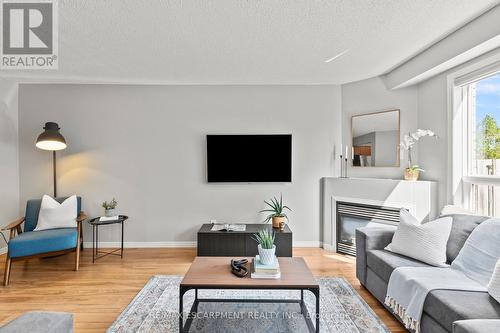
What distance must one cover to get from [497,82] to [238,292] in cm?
325

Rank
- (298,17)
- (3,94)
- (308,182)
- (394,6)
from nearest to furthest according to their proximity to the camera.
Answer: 1. (394,6)
2. (298,17)
3. (3,94)
4. (308,182)

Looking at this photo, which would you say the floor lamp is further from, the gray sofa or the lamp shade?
the gray sofa

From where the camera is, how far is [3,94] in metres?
3.88

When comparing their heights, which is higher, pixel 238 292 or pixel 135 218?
pixel 135 218

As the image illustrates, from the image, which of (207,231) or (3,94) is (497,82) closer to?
(207,231)

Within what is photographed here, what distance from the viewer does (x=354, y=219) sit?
3.83 m

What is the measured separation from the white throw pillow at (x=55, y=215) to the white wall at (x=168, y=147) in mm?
488

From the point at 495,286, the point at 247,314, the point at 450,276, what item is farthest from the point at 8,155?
the point at 495,286

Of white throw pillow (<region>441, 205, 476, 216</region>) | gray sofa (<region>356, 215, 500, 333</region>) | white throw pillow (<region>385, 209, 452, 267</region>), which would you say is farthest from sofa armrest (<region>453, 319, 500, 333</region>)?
white throw pillow (<region>441, 205, 476, 216</region>)

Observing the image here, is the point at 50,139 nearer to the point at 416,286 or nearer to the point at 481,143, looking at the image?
the point at 416,286

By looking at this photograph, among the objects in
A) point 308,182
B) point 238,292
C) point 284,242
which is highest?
point 308,182

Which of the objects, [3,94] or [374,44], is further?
[3,94]

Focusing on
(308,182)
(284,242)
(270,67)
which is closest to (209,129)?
(270,67)

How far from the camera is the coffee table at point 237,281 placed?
1923 mm
